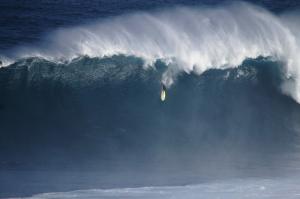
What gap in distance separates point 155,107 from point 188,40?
2.61 metres

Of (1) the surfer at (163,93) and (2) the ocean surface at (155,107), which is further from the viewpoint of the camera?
(1) the surfer at (163,93)

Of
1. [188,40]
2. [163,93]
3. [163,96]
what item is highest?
[188,40]

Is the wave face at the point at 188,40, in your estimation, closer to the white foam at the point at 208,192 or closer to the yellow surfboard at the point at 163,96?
the yellow surfboard at the point at 163,96

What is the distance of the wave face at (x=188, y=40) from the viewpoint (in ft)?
68.5

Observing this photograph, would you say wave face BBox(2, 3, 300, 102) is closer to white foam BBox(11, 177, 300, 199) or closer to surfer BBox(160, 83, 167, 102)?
surfer BBox(160, 83, 167, 102)

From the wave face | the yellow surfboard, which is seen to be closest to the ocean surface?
the wave face

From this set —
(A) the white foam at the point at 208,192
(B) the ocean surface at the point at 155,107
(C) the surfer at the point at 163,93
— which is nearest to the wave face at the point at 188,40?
(B) the ocean surface at the point at 155,107

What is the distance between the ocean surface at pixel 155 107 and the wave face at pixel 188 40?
36 millimetres

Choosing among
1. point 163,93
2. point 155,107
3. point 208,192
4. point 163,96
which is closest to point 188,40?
point 163,93

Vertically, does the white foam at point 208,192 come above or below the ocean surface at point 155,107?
below

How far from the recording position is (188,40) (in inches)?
853

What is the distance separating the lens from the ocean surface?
16.2 meters

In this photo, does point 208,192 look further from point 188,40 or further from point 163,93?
point 188,40

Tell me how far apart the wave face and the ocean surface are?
4cm
